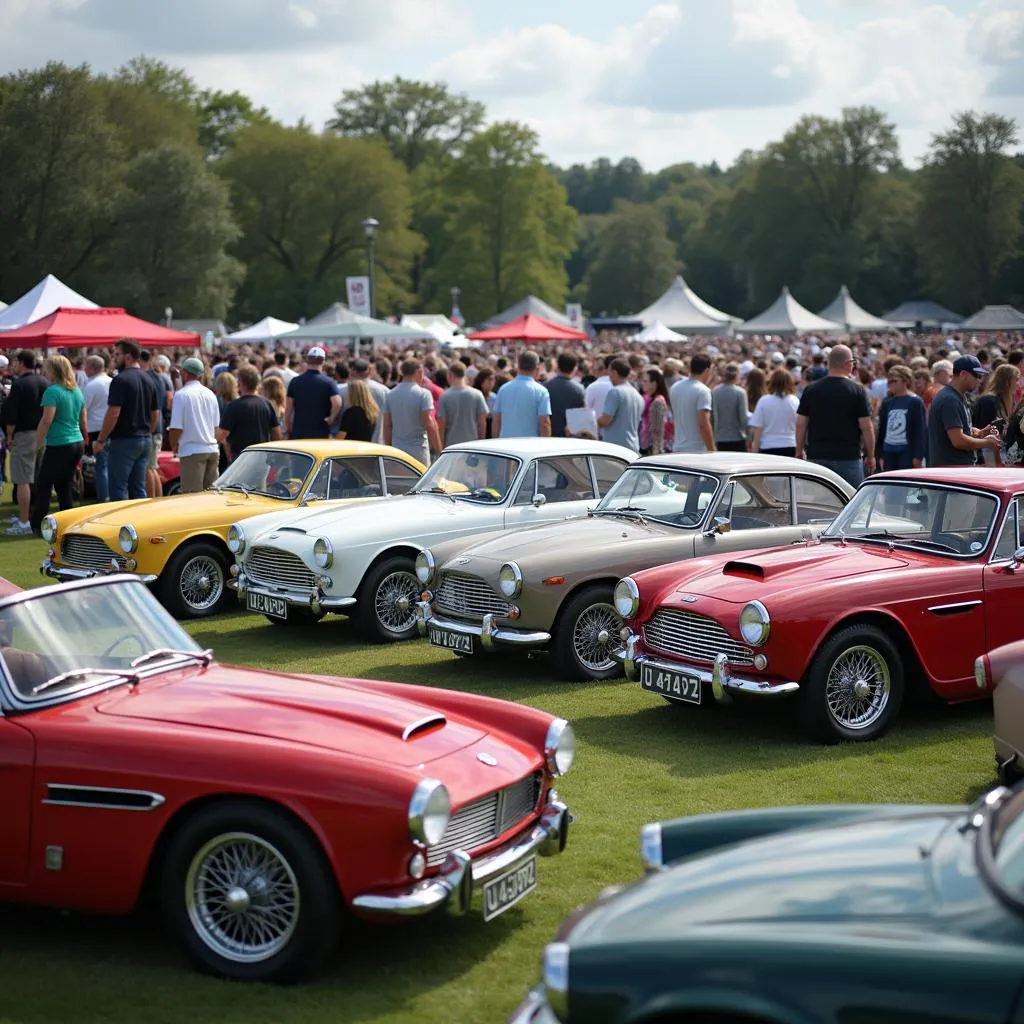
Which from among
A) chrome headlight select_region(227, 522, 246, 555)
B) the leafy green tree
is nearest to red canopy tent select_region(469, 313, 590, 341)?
chrome headlight select_region(227, 522, 246, 555)

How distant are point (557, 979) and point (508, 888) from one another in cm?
172

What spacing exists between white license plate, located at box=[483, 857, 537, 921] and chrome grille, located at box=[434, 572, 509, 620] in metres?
4.30

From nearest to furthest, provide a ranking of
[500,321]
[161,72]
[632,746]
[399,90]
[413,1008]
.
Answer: [413,1008]
[632,746]
[500,321]
[161,72]
[399,90]

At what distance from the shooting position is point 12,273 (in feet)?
203

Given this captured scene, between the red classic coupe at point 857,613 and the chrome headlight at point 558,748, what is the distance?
2.26 metres

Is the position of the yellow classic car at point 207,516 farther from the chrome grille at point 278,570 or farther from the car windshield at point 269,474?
the chrome grille at point 278,570

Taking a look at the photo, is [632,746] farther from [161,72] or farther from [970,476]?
[161,72]

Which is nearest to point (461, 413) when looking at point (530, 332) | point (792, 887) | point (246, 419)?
point (246, 419)

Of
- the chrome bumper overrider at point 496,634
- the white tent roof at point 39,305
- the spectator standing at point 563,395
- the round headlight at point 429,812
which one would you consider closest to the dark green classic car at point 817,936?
the round headlight at point 429,812

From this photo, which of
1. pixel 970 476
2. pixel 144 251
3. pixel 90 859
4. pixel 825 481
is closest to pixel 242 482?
pixel 825 481

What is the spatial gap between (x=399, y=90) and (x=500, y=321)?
46526 mm

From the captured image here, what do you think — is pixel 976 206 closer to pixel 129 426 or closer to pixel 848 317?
pixel 848 317

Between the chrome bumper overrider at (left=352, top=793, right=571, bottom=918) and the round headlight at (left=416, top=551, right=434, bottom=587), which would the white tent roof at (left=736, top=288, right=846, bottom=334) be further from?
the chrome bumper overrider at (left=352, top=793, right=571, bottom=918)

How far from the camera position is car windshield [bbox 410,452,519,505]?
11.4m
